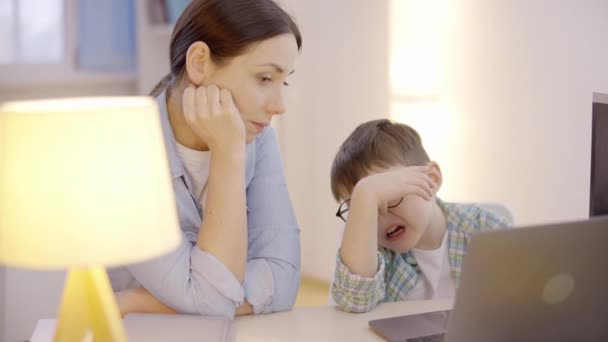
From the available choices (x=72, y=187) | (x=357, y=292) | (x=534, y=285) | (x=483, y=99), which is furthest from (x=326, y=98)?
(x=72, y=187)

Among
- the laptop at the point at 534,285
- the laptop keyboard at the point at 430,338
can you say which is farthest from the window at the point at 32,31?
the laptop at the point at 534,285

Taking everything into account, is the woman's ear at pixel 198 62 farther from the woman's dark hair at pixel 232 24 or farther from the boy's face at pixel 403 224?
the boy's face at pixel 403 224

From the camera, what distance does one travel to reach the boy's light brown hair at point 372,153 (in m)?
1.55

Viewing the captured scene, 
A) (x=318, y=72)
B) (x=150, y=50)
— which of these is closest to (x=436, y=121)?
(x=318, y=72)

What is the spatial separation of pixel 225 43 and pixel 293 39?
12 cm

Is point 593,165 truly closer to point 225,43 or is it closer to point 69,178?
point 225,43

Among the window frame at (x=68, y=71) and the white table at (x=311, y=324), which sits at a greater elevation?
the window frame at (x=68, y=71)

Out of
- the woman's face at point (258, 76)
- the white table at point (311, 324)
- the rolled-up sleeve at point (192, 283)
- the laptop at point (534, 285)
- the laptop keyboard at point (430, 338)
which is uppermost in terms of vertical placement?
the woman's face at point (258, 76)

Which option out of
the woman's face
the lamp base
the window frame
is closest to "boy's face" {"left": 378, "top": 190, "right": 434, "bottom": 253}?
the woman's face

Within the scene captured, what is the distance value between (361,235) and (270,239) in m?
0.17

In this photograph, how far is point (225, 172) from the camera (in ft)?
4.38

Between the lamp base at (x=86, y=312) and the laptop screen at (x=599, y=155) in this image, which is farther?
the laptop screen at (x=599, y=155)

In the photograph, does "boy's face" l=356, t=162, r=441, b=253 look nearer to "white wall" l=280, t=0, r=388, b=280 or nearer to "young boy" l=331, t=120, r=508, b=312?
"young boy" l=331, t=120, r=508, b=312

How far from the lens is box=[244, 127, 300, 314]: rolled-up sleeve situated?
1360 mm
